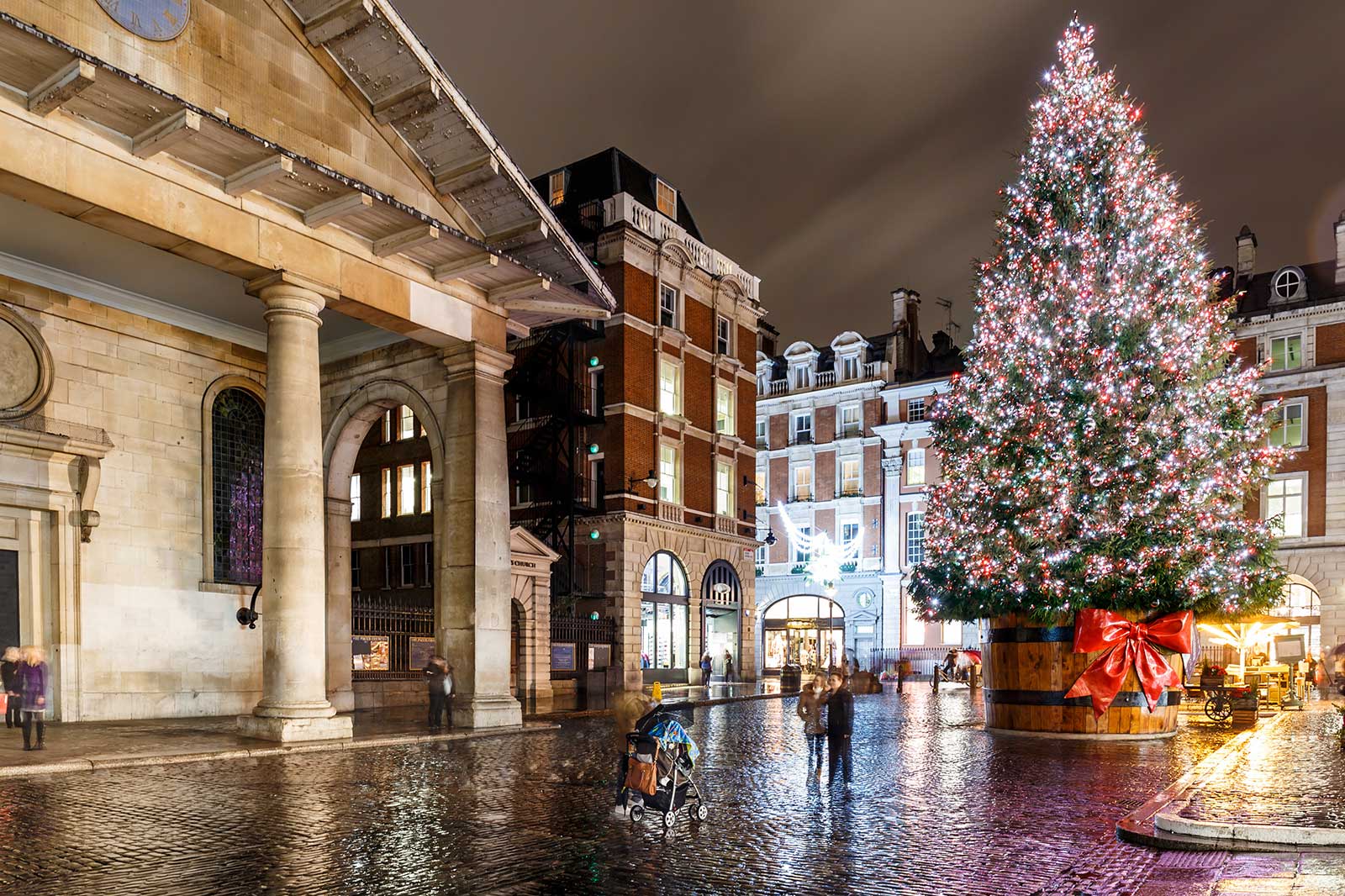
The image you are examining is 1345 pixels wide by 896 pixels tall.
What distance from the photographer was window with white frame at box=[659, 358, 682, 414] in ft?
133

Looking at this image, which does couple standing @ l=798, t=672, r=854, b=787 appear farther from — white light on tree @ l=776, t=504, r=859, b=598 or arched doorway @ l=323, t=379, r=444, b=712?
white light on tree @ l=776, t=504, r=859, b=598

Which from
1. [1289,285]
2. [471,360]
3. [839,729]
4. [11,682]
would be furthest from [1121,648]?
[1289,285]

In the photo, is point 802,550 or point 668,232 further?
point 802,550

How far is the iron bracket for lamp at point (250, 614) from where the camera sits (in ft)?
70.8

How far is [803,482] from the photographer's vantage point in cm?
6234

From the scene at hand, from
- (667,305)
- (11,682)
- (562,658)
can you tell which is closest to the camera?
(11,682)

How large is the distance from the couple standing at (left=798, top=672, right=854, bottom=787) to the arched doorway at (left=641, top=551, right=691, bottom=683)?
24.1 meters

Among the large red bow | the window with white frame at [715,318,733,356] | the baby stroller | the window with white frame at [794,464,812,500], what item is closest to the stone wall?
the baby stroller

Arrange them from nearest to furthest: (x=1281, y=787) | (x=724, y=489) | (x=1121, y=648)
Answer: (x=1281, y=787)
(x=1121, y=648)
(x=724, y=489)

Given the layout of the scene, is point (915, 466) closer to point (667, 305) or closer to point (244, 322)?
point (667, 305)

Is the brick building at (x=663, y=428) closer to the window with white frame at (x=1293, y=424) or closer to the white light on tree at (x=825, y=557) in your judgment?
the white light on tree at (x=825, y=557)

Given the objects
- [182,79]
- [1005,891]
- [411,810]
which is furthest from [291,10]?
[1005,891]

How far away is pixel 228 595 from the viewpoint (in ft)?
72.7

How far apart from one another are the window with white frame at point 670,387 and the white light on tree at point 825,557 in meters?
21.0
